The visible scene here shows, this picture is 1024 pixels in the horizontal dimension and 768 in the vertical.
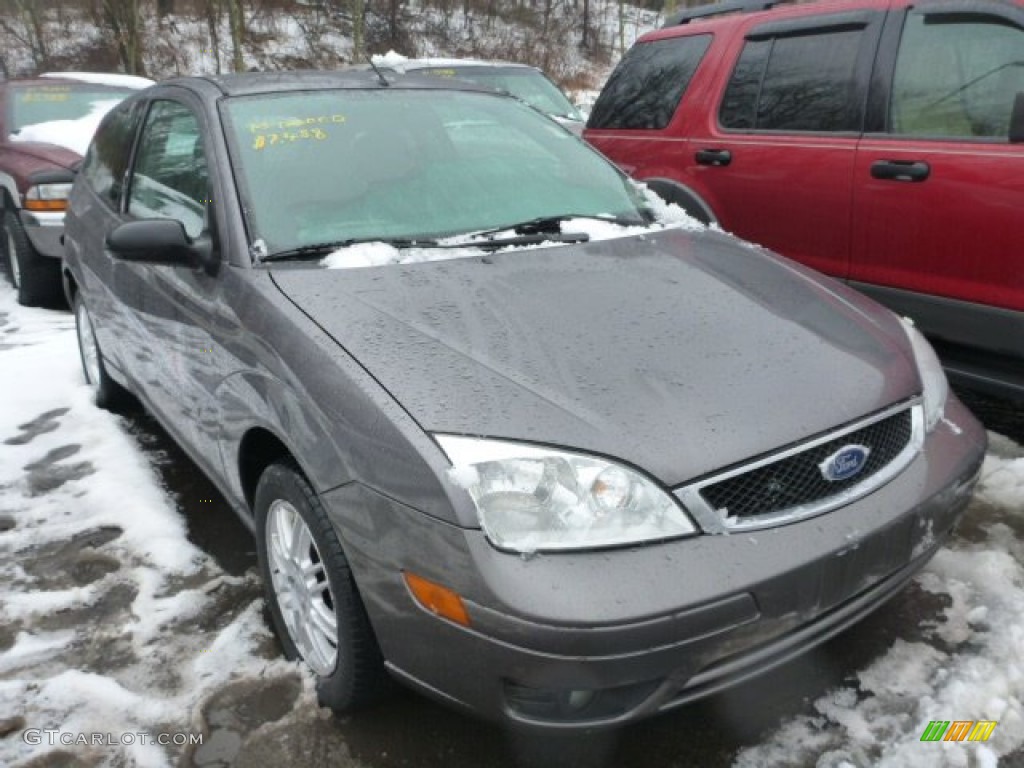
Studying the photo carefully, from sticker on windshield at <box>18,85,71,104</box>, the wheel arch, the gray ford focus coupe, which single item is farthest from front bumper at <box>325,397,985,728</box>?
sticker on windshield at <box>18,85,71,104</box>

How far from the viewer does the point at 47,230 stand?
5.89 m

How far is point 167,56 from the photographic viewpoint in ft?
80.3

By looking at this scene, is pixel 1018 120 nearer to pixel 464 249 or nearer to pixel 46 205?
pixel 464 249

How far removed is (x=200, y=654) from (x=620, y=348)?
156 cm

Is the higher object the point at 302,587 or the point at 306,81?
the point at 306,81

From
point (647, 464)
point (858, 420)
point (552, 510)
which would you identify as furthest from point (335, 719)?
point (858, 420)

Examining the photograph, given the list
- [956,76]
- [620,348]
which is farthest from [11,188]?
[956,76]

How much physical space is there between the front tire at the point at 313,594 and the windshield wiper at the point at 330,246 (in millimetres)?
622

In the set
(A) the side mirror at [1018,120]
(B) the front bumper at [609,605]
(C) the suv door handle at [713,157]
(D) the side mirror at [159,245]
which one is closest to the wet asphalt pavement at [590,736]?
(B) the front bumper at [609,605]

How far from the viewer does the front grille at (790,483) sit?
5.72ft

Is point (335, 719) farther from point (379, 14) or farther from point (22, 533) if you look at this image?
point (379, 14)

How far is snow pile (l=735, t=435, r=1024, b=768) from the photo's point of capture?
1985mm

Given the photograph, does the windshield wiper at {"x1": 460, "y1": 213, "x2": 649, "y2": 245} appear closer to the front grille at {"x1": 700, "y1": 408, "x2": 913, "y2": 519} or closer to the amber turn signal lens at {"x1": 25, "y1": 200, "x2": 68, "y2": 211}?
the front grille at {"x1": 700, "y1": 408, "x2": 913, "y2": 519}

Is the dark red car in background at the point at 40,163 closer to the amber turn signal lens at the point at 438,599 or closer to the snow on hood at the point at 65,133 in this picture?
the snow on hood at the point at 65,133
